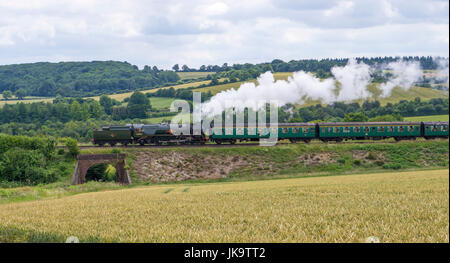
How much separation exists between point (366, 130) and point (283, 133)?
506 inches

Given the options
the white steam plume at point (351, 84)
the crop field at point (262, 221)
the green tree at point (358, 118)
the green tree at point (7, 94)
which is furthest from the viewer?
the green tree at point (7, 94)

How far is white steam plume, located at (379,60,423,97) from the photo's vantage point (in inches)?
5694

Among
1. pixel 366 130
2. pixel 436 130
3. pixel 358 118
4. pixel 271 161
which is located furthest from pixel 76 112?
pixel 436 130

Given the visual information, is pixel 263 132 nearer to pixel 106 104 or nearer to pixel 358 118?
pixel 358 118

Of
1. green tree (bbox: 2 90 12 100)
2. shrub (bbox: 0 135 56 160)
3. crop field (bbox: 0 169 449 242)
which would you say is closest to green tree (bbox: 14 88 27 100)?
green tree (bbox: 2 90 12 100)

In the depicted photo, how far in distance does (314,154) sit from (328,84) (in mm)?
85049

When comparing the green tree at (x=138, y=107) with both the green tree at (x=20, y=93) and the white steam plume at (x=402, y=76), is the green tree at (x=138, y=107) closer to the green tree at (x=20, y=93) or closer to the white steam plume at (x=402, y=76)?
the green tree at (x=20, y=93)

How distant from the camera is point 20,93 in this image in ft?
538

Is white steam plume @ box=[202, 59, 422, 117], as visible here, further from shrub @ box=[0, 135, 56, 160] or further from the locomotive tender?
shrub @ box=[0, 135, 56, 160]

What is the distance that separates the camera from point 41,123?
111 metres

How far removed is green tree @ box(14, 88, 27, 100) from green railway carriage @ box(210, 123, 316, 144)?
447ft

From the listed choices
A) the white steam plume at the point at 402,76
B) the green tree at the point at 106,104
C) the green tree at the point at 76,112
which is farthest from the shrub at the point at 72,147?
the white steam plume at the point at 402,76

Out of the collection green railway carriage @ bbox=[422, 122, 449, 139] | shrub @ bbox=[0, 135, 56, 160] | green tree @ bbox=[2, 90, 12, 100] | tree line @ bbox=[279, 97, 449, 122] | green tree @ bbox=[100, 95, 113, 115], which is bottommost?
shrub @ bbox=[0, 135, 56, 160]

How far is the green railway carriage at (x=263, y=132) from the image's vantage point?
54.2 meters
